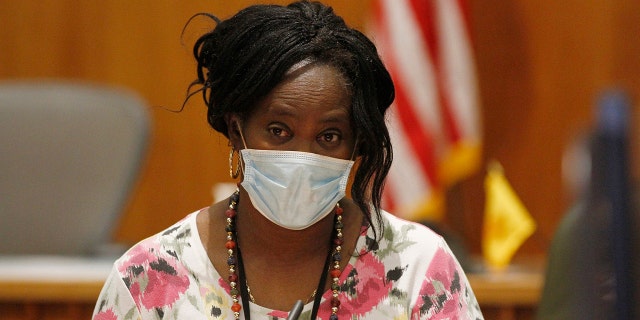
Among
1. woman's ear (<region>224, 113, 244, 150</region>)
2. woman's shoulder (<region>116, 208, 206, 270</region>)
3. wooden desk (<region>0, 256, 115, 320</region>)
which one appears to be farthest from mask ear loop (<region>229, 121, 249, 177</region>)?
wooden desk (<region>0, 256, 115, 320</region>)

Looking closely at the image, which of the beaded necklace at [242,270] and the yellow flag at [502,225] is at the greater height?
the beaded necklace at [242,270]

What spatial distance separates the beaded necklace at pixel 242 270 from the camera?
5.46 ft

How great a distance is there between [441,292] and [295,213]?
0.86 feet

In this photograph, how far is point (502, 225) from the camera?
2.67 m

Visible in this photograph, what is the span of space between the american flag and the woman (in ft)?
5.08

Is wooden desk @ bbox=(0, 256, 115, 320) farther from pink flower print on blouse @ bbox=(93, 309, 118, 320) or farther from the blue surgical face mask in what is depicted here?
the blue surgical face mask

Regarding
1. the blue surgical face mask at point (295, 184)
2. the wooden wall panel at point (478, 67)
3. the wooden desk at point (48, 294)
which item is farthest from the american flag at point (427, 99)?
the blue surgical face mask at point (295, 184)

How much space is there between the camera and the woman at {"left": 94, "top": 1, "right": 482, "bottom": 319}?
1626 mm

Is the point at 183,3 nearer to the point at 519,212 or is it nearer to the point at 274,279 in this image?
the point at 519,212

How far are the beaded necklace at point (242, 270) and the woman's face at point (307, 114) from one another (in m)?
0.16

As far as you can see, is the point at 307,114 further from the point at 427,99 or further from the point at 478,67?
the point at 478,67

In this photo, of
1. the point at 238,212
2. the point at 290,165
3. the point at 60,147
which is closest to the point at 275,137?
the point at 290,165

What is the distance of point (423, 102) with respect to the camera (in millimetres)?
3365

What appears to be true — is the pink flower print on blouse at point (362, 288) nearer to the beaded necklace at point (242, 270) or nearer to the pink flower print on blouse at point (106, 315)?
the beaded necklace at point (242, 270)
